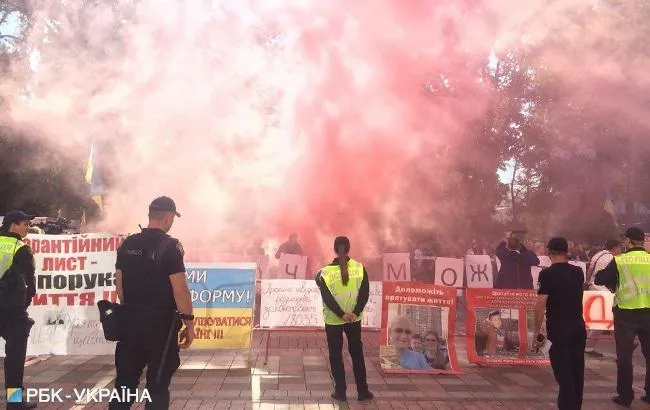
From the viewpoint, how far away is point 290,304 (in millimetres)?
8922

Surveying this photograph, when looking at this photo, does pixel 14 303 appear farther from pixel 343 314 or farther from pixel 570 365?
pixel 570 365

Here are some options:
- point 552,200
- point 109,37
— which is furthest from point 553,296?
point 552,200

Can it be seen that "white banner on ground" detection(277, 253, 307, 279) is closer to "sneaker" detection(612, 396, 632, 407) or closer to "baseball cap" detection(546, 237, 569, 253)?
"sneaker" detection(612, 396, 632, 407)

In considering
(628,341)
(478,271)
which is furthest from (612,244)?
(478,271)

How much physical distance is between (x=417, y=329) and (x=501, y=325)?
142 cm

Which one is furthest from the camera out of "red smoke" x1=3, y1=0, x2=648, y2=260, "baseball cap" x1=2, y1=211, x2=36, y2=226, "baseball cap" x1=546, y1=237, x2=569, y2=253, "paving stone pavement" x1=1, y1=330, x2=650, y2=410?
"red smoke" x1=3, y1=0, x2=648, y2=260

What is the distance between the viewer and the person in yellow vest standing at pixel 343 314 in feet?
20.9

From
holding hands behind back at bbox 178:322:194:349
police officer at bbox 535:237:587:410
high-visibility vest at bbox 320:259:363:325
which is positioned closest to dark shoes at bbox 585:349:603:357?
police officer at bbox 535:237:587:410

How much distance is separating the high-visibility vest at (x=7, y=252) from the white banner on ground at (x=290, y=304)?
12.7 ft

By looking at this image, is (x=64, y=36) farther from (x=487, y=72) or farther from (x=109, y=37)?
(x=487, y=72)

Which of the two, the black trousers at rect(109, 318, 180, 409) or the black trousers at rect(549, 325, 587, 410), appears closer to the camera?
the black trousers at rect(109, 318, 180, 409)

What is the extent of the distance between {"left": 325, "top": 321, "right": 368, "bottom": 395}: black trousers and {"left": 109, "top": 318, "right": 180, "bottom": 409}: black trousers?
261 cm

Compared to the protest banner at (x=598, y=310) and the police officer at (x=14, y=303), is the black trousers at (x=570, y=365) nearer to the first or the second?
the protest banner at (x=598, y=310)

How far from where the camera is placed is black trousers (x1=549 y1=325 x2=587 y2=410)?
5242mm
